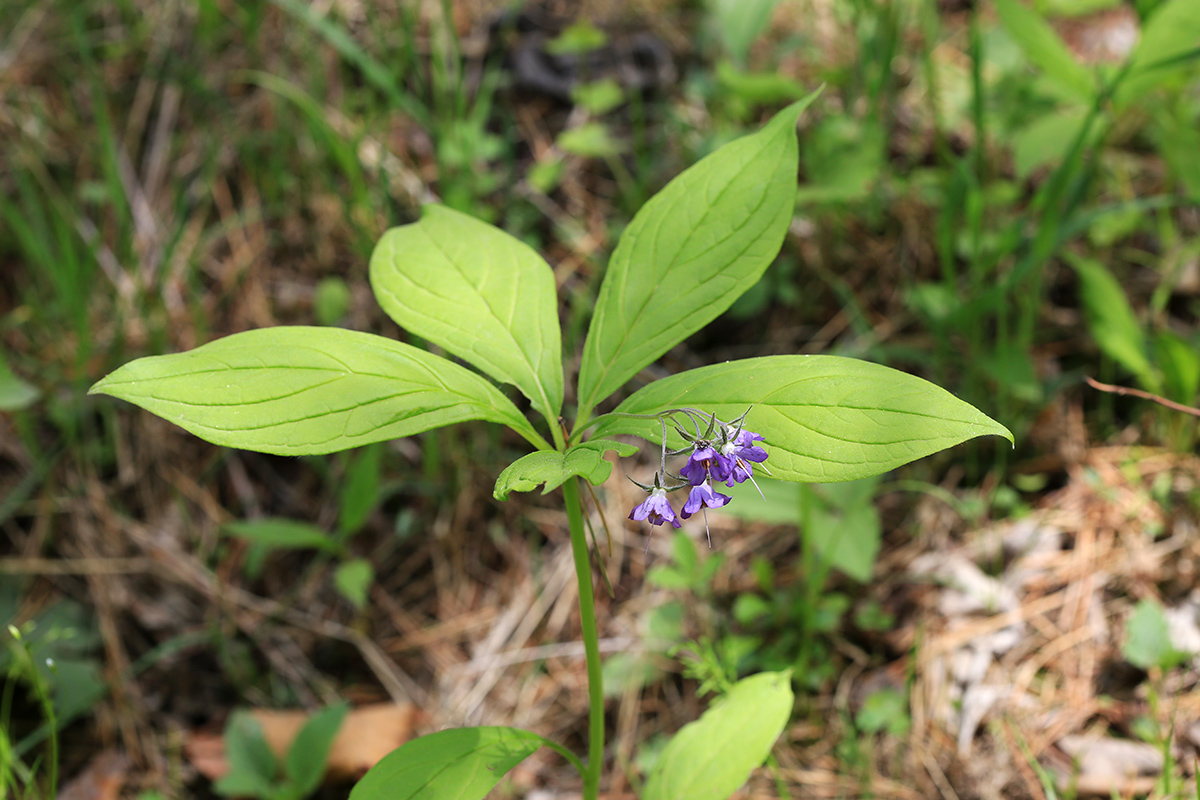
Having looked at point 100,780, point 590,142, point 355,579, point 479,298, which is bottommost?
point 100,780

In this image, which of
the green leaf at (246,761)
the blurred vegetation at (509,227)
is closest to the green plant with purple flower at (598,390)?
the blurred vegetation at (509,227)

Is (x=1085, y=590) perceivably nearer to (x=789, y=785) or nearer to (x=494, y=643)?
(x=789, y=785)

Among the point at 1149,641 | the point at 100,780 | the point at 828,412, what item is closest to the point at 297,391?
the point at 828,412

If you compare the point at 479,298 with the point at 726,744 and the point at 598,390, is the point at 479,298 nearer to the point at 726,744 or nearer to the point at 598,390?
the point at 598,390

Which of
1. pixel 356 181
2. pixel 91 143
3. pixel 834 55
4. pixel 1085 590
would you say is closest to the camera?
pixel 1085 590

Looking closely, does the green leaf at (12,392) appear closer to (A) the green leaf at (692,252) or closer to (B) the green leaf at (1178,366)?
(A) the green leaf at (692,252)

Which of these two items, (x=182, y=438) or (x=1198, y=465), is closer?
(x=1198, y=465)

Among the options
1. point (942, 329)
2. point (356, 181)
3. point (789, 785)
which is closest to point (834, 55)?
point (942, 329)
